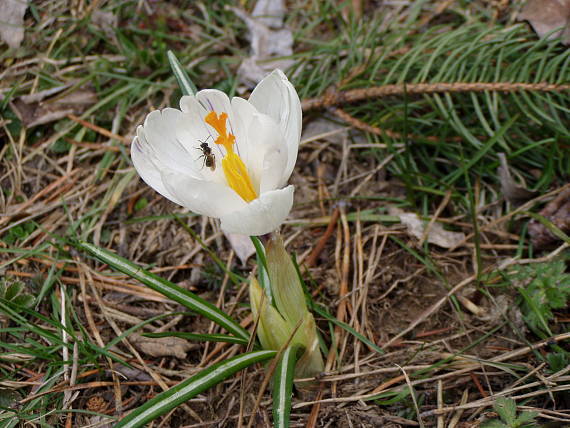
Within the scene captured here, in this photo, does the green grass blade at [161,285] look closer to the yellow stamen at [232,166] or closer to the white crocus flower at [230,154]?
the white crocus flower at [230,154]

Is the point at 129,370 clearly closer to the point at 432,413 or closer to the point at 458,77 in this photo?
the point at 432,413

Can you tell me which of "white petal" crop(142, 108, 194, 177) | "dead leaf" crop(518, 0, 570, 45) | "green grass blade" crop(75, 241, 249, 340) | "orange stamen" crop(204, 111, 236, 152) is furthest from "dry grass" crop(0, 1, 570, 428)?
"dead leaf" crop(518, 0, 570, 45)

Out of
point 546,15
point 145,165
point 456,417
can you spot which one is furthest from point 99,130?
point 546,15

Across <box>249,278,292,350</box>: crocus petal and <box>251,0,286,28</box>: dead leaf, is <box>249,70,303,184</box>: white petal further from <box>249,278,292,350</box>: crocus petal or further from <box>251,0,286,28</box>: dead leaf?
<box>251,0,286,28</box>: dead leaf

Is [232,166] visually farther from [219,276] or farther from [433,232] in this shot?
[433,232]

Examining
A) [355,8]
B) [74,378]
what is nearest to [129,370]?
[74,378]

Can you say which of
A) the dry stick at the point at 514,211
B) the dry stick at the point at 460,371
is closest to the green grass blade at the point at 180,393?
the dry stick at the point at 460,371
